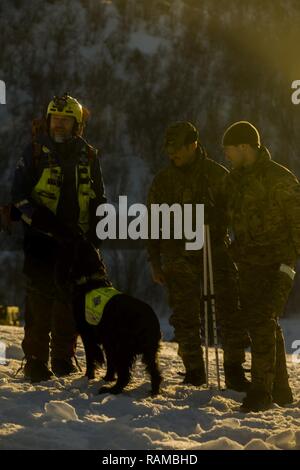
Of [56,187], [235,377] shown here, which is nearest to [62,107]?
[56,187]

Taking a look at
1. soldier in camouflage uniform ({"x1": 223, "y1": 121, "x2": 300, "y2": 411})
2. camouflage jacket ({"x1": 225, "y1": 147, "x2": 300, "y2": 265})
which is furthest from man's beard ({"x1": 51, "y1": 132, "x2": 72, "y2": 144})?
camouflage jacket ({"x1": 225, "y1": 147, "x2": 300, "y2": 265})

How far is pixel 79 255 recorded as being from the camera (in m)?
6.21

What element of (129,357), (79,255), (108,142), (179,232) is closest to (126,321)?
(129,357)

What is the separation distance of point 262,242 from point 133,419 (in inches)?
71.0

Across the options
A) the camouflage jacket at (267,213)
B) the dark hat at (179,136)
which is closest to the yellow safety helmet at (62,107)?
the dark hat at (179,136)

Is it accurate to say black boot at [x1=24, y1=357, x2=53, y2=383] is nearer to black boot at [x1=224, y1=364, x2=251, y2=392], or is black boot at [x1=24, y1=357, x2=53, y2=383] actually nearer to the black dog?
the black dog

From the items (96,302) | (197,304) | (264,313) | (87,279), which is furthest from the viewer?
(197,304)

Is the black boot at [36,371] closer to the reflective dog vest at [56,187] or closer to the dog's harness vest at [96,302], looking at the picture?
the dog's harness vest at [96,302]

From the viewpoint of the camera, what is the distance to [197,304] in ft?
21.7

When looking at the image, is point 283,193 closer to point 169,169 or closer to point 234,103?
point 169,169

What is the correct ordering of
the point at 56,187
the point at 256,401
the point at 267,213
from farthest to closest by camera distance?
the point at 56,187
the point at 267,213
the point at 256,401

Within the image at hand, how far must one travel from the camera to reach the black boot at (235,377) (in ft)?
21.2

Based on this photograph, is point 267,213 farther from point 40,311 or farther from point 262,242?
point 40,311
